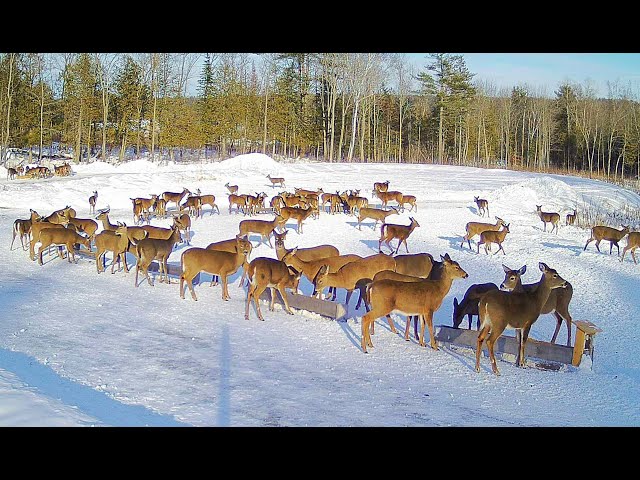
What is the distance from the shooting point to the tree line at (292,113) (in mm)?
54375

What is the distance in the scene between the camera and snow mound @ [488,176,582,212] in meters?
31.4

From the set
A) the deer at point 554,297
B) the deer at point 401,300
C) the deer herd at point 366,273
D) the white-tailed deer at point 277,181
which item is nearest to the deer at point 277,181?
the white-tailed deer at point 277,181

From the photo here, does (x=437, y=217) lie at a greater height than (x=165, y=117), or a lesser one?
lesser

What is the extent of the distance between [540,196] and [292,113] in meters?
40.0

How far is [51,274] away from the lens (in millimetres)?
14578

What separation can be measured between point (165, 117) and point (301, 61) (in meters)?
17.6

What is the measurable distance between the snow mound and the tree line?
1817 centimetres

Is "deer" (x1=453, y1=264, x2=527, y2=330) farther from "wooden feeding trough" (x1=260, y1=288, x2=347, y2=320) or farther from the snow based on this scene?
"wooden feeding trough" (x1=260, y1=288, x2=347, y2=320)

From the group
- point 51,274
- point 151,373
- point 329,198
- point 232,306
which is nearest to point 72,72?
point 329,198

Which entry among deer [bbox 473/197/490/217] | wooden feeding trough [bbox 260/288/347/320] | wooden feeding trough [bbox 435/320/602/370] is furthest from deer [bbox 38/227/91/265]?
deer [bbox 473/197/490/217]

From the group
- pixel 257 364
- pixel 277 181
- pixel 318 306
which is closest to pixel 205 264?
pixel 318 306

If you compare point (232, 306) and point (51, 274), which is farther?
point (51, 274)

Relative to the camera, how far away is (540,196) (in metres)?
32.5

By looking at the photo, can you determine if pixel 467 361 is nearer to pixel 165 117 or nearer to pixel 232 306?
pixel 232 306
